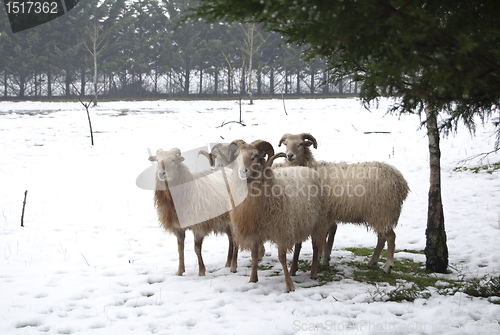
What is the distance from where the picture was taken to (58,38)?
41.8 meters

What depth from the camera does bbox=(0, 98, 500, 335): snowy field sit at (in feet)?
14.2

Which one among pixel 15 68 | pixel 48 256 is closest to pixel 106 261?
pixel 48 256

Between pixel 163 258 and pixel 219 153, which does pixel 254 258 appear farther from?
pixel 163 258

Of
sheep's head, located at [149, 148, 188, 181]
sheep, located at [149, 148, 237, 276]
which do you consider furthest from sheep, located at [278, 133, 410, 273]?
sheep's head, located at [149, 148, 188, 181]

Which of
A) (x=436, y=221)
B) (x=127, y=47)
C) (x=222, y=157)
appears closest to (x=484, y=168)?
(x=436, y=221)

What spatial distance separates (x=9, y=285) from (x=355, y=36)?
19.2 ft

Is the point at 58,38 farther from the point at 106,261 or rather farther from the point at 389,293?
the point at 389,293

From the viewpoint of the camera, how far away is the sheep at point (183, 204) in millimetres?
6234

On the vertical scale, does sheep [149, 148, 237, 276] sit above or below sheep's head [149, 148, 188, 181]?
below

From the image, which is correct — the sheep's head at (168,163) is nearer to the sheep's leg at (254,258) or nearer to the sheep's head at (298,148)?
the sheep's leg at (254,258)

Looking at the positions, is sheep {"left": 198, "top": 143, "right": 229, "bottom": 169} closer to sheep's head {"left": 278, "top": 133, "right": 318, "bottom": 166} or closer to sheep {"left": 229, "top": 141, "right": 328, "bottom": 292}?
sheep {"left": 229, "top": 141, "right": 328, "bottom": 292}

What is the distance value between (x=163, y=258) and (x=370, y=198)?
4003 mm

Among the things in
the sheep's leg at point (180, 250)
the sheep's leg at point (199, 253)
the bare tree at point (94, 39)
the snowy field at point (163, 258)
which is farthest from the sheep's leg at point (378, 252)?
the bare tree at point (94, 39)

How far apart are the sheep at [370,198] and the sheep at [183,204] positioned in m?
1.52
